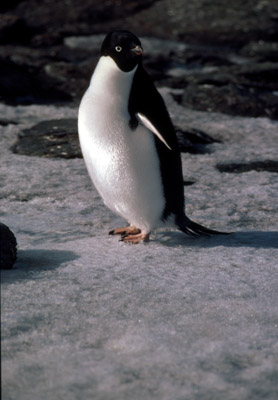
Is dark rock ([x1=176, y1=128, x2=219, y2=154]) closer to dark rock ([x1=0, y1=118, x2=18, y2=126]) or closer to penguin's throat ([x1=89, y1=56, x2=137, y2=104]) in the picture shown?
dark rock ([x1=0, y1=118, x2=18, y2=126])

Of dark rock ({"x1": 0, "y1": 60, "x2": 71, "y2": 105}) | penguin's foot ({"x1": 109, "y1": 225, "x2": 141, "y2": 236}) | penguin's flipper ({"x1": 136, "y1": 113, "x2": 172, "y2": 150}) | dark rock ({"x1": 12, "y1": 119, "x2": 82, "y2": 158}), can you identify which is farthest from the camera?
dark rock ({"x1": 0, "y1": 60, "x2": 71, "y2": 105})

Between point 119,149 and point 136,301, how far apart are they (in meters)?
0.80

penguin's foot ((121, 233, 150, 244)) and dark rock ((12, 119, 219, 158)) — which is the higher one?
Answer: dark rock ((12, 119, 219, 158))

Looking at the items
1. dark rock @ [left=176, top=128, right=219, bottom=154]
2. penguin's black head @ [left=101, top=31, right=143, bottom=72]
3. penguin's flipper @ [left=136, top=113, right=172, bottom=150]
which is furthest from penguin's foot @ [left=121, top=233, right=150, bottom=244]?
dark rock @ [left=176, top=128, right=219, bottom=154]

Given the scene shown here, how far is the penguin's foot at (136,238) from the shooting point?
10.0 feet

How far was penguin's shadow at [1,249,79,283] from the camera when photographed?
2.51 m

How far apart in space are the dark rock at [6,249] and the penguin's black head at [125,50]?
2.82 ft

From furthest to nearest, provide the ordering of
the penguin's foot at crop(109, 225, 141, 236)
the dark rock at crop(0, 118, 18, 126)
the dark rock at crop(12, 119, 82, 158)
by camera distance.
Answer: the dark rock at crop(0, 118, 18, 126) < the dark rock at crop(12, 119, 82, 158) < the penguin's foot at crop(109, 225, 141, 236)

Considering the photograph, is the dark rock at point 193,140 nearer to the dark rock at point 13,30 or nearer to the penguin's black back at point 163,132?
the penguin's black back at point 163,132

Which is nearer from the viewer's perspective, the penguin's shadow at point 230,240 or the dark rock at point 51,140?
the penguin's shadow at point 230,240

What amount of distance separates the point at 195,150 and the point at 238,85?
173 cm

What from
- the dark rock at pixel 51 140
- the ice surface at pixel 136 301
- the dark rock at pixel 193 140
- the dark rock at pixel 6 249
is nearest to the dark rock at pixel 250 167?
the dark rock at pixel 193 140

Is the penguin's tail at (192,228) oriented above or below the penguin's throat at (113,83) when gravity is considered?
below

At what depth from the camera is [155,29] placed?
8906mm
